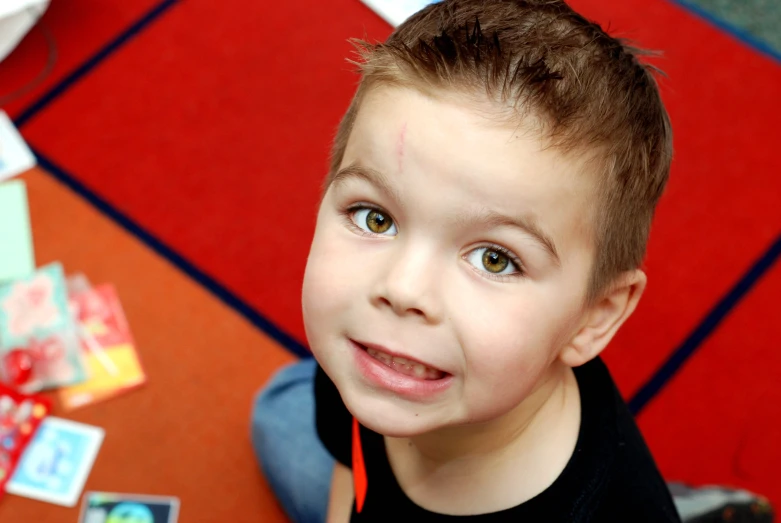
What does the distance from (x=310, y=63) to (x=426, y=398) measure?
1.64 m

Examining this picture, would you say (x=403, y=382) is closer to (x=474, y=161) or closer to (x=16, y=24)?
(x=474, y=161)

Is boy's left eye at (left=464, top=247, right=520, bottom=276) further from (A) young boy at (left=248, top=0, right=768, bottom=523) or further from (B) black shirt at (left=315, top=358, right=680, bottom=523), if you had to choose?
(B) black shirt at (left=315, top=358, right=680, bottom=523)

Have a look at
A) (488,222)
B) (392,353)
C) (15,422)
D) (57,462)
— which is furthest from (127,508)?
(488,222)

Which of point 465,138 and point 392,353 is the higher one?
point 465,138

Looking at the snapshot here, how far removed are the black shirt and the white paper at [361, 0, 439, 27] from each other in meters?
1.48

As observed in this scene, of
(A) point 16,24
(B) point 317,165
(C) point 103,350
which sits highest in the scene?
(B) point 317,165

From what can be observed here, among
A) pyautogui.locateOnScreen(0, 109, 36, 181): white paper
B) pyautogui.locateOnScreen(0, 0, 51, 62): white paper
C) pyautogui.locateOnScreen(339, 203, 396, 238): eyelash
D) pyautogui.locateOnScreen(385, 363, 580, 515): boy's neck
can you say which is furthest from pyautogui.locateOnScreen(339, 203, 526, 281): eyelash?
pyautogui.locateOnScreen(0, 0, 51, 62): white paper

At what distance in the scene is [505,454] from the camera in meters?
0.89

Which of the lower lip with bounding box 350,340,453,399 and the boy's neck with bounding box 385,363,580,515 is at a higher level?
the lower lip with bounding box 350,340,453,399

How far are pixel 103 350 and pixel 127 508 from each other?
1.24 ft

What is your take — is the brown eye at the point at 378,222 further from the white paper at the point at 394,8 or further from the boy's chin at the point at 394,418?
the white paper at the point at 394,8

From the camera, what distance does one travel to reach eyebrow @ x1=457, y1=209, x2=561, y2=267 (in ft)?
2.21

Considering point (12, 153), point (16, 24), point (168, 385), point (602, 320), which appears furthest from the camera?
point (16, 24)

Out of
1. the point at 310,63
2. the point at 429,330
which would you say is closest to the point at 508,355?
the point at 429,330
